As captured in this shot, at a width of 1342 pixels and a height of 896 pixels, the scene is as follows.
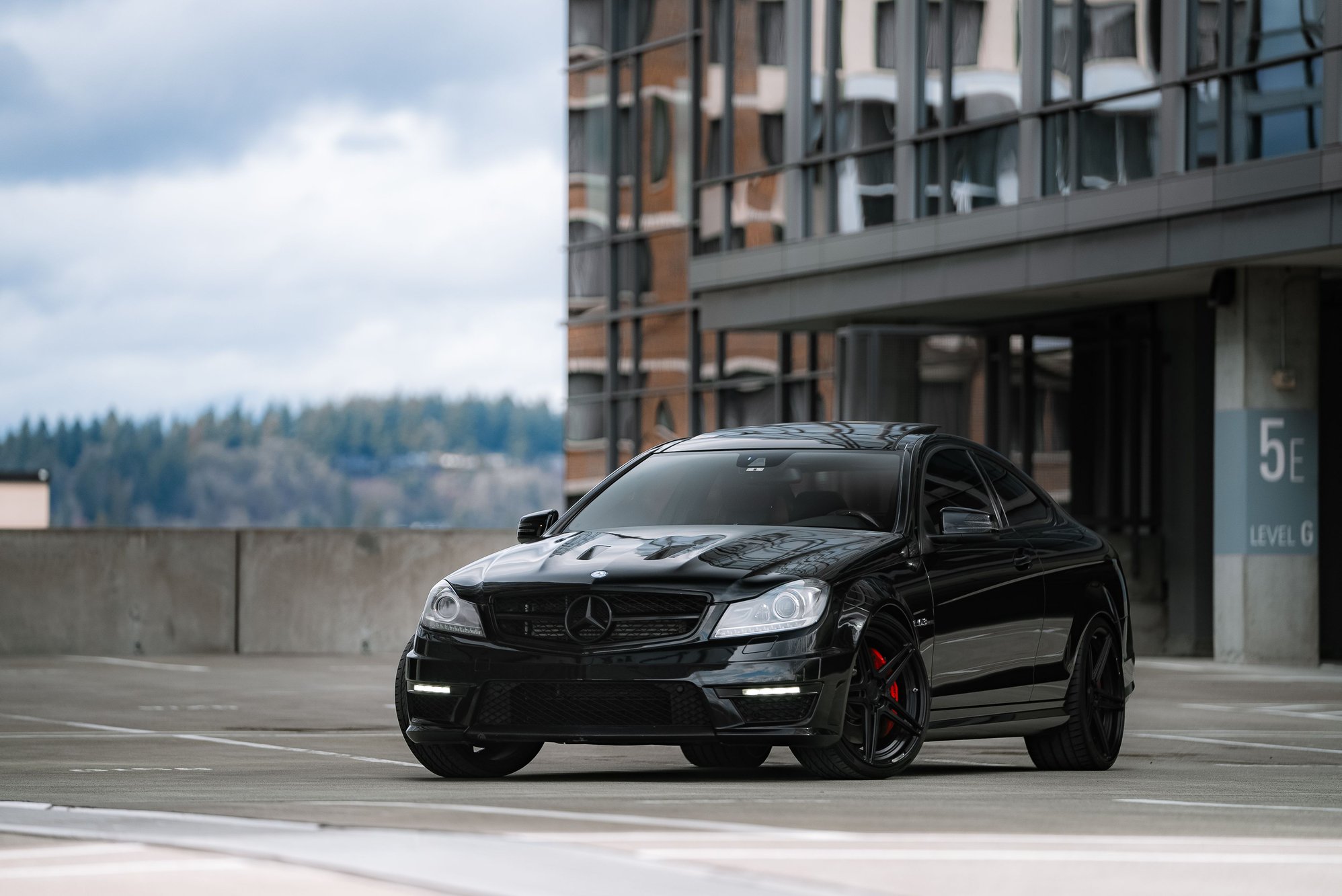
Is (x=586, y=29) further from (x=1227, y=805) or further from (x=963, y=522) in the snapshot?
(x=1227, y=805)

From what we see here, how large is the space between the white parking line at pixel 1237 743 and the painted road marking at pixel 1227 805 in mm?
4526

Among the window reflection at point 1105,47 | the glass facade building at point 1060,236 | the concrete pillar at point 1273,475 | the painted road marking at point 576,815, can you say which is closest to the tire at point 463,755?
the painted road marking at point 576,815

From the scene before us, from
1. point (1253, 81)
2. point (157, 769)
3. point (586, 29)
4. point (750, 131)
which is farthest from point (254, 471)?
point (157, 769)

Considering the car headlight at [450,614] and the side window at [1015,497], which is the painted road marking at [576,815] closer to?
the car headlight at [450,614]

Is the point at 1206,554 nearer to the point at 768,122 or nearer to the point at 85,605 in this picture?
the point at 768,122

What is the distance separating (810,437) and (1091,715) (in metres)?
1.86

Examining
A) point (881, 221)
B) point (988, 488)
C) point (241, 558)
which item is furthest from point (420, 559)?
point (988, 488)

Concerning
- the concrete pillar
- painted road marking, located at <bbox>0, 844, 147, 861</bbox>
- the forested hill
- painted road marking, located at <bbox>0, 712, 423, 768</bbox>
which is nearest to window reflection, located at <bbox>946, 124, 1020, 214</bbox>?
the concrete pillar

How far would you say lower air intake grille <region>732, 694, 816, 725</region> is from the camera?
891cm

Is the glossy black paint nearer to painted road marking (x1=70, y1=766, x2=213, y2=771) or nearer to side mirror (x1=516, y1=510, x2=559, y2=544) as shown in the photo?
side mirror (x1=516, y1=510, x2=559, y2=544)

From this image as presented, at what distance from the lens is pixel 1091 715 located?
11141 mm

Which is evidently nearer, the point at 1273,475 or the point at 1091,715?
the point at 1091,715

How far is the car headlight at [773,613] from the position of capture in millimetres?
8977

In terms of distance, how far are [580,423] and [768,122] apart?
10.2 meters
